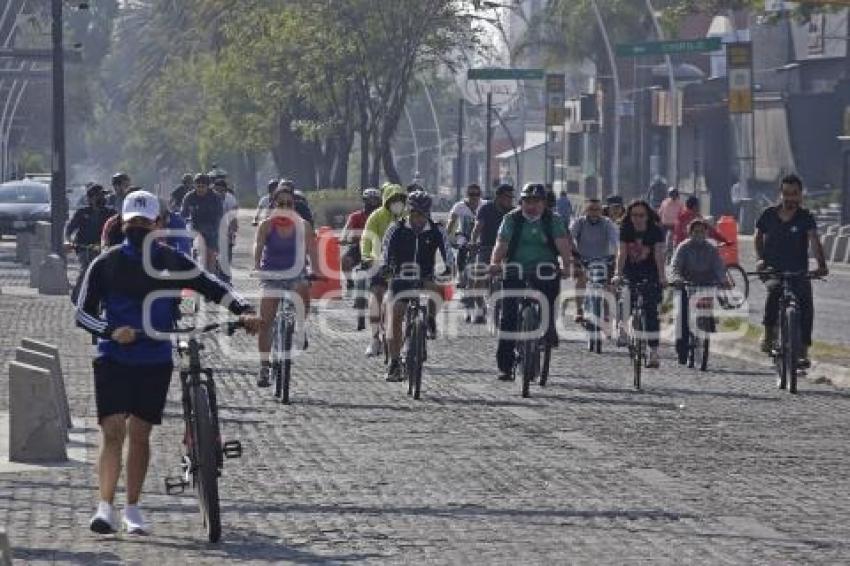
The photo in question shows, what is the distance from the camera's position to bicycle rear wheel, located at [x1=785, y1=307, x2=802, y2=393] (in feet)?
69.6

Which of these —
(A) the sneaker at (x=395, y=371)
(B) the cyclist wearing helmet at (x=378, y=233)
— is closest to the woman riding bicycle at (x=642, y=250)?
(B) the cyclist wearing helmet at (x=378, y=233)

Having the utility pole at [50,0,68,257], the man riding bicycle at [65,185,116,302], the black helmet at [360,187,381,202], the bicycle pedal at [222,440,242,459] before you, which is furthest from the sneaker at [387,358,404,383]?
the utility pole at [50,0,68,257]

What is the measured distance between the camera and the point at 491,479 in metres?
14.4

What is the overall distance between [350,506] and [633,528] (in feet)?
5.52

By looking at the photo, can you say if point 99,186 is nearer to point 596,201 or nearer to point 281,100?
point 596,201

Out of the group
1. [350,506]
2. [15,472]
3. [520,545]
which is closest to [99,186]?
[15,472]

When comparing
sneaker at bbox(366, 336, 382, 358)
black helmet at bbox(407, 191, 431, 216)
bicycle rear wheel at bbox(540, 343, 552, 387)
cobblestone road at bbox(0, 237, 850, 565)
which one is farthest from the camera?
sneaker at bbox(366, 336, 382, 358)

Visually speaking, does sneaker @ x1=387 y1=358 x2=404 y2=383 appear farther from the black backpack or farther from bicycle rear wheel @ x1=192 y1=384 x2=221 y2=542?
bicycle rear wheel @ x1=192 y1=384 x2=221 y2=542

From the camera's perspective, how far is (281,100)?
75.8 m

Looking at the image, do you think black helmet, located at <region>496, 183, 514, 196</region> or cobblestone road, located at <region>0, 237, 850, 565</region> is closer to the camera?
cobblestone road, located at <region>0, 237, 850, 565</region>

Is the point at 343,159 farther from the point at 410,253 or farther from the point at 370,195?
the point at 410,253

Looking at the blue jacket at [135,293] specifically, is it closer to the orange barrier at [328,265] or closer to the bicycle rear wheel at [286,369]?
the bicycle rear wheel at [286,369]

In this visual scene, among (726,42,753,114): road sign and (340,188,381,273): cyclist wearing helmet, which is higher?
(726,42,753,114): road sign

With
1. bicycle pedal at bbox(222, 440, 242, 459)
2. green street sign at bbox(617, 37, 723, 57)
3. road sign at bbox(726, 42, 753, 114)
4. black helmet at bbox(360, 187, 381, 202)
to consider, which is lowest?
bicycle pedal at bbox(222, 440, 242, 459)
